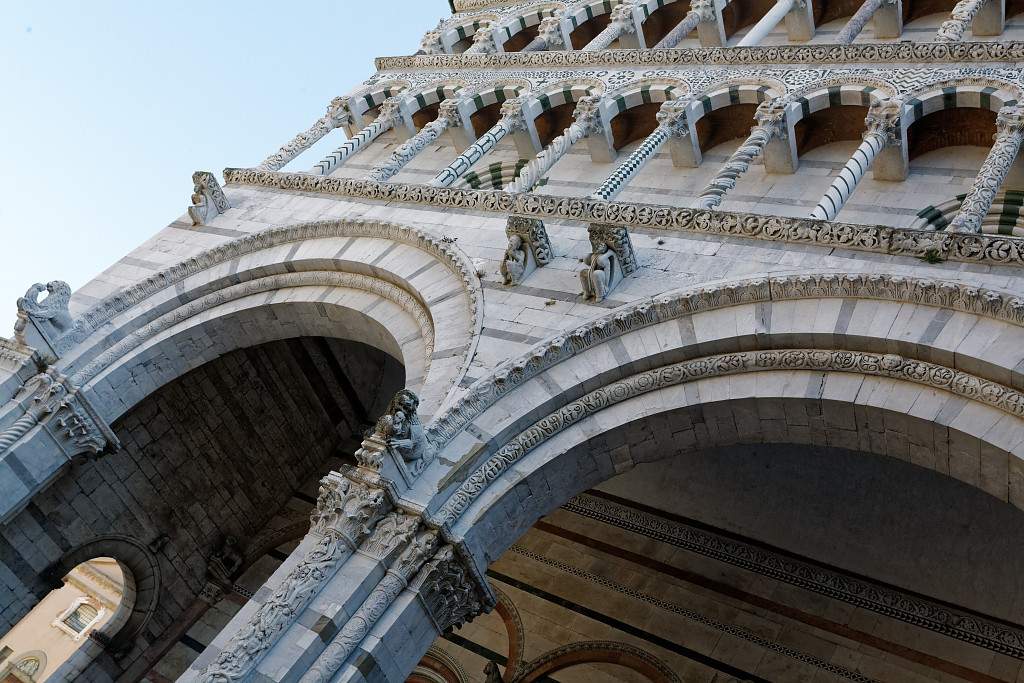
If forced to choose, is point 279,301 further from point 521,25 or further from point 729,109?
point 521,25

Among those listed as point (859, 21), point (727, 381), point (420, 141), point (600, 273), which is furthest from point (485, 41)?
point (727, 381)

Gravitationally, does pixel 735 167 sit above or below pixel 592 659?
above

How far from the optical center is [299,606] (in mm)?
7203

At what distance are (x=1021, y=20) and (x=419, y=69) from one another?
981cm

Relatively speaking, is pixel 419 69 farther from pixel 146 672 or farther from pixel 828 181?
pixel 146 672

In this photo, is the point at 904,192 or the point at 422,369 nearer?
the point at 422,369

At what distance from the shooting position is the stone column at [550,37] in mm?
16844

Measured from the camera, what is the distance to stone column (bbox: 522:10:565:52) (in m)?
16.8

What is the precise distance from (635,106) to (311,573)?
9.25 metres

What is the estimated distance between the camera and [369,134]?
16.0 metres

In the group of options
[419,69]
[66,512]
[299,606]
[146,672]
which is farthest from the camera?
[419,69]

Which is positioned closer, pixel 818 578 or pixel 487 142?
pixel 818 578

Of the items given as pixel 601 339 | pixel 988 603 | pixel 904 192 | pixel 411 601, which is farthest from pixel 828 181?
pixel 411 601

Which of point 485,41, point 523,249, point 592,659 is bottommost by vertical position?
point 592,659
